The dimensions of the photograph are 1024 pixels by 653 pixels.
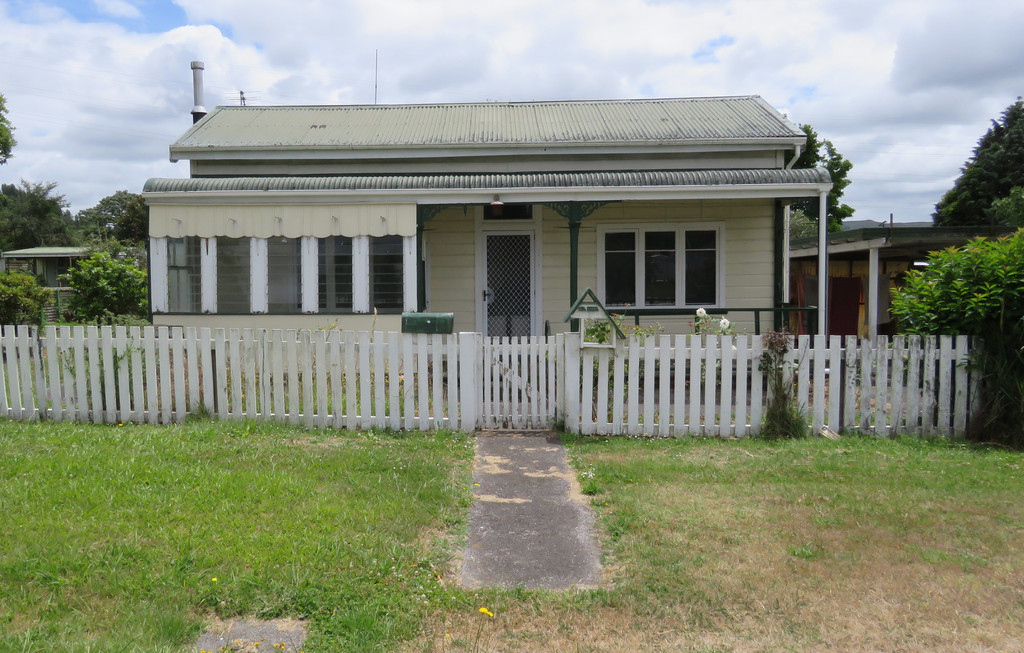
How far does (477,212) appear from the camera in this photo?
1365cm

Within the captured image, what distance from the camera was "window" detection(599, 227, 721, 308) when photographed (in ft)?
44.4

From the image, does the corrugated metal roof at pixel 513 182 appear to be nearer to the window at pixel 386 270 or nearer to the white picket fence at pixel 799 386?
the window at pixel 386 270

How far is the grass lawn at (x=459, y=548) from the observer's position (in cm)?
350

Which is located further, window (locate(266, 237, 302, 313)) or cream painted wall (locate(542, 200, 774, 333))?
cream painted wall (locate(542, 200, 774, 333))

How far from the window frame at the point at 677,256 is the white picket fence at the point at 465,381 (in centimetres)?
558

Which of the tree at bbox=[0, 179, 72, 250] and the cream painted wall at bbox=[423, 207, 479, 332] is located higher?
the tree at bbox=[0, 179, 72, 250]

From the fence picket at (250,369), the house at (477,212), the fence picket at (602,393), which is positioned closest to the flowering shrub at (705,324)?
the house at (477,212)

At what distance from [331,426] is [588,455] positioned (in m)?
2.71

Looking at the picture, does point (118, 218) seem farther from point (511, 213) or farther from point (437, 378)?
point (437, 378)

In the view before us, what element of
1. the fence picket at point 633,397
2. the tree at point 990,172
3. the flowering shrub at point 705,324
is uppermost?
the tree at point 990,172

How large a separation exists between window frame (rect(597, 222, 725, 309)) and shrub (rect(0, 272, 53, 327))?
542 inches

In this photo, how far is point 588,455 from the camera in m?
6.78

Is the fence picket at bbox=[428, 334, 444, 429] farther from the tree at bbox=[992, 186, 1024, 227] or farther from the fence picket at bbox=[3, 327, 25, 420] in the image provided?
the tree at bbox=[992, 186, 1024, 227]

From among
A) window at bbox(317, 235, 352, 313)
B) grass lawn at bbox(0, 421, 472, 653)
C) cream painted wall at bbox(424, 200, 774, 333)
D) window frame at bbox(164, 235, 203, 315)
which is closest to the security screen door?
cream painted wall at bbox(424, 200, 774, 333)
